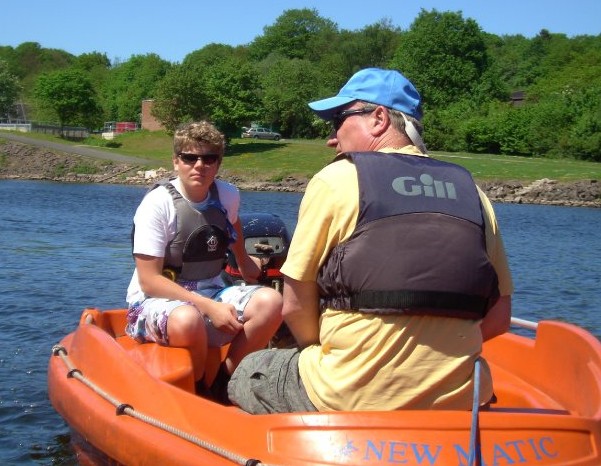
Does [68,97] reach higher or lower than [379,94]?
lower

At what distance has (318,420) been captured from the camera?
2910 mm

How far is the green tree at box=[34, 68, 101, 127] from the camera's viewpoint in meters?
58.9

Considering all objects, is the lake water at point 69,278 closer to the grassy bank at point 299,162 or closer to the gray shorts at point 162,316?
the gray shorts at point 162,316

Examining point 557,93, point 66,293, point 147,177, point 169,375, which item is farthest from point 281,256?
point 557,93

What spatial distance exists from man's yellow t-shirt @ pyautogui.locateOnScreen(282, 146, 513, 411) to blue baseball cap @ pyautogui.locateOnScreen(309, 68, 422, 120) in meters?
0.17

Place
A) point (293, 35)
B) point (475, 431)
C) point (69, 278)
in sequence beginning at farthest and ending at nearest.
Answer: point (293, 35) < point (69, 278) < point (475, 431)

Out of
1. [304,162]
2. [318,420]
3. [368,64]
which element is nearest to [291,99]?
[368,64]

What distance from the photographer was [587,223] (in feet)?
85.6

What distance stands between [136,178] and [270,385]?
40461mm

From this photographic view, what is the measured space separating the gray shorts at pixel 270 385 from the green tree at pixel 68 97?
5813cm

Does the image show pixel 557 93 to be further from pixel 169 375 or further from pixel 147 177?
pixel 169 375

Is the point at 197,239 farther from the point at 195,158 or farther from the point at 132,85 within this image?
the point at 132,85

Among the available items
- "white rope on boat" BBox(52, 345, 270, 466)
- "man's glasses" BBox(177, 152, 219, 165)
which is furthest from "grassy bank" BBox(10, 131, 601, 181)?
"white rope on boat" BBox(52, 345, 270, 466)

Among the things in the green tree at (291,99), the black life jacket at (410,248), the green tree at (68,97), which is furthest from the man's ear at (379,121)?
the green tree at (68,97)
